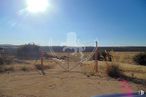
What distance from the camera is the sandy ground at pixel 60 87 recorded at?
13.2 metres

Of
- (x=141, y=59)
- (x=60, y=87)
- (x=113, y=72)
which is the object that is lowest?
(x=60, y=87)

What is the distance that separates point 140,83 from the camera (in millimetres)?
16922

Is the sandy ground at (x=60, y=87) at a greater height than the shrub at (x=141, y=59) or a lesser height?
lesser


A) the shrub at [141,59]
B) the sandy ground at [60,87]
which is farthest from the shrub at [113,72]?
the shrub at [141,59]

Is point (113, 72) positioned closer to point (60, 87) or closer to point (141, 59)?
point (60, 87)

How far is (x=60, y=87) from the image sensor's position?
583 inches

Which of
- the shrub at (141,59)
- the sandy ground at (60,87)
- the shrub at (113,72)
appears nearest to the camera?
the sandy ground at (60,87)

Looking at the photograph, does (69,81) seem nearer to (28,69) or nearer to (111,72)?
(111,72)

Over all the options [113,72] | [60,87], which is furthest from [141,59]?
[60,87]

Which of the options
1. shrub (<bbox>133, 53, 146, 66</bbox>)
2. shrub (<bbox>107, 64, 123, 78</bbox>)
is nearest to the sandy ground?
shrub (<bbox>107, 64, 123, 78</bbox>)

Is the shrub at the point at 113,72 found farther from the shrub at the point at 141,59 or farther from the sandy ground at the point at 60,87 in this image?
the shrub at the point at 141,59

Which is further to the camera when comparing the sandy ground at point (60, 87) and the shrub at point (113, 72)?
the shrub at point (113, 72)

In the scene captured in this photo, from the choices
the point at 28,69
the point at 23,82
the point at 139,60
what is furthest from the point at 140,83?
the point at 139,60

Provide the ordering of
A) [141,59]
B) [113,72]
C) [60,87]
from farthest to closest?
[141,59] < [113,72] < [60,87]
